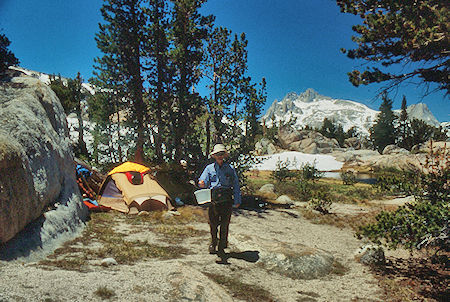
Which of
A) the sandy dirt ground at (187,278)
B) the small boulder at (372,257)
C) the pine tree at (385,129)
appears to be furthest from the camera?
the pine tree at (385,129)

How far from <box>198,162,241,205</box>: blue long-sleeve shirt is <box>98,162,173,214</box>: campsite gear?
6410 mm

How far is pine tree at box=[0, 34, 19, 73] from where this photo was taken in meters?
8.98

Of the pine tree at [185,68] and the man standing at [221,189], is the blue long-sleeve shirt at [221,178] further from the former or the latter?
the pine tree at [185,68]

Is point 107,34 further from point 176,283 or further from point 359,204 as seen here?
point 359,204

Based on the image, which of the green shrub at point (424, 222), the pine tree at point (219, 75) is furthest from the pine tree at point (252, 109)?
the green shrub at point (424, 222)

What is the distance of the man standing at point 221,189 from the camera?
641 centimetres

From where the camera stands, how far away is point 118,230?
Answer: 29.5ft

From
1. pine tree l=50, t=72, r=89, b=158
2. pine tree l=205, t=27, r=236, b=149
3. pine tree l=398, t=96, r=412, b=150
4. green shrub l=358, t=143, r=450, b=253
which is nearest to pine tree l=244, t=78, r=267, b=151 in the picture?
pine tree l=205, t=27, r=236, b=149

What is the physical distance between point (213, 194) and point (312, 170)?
22648 millimetres

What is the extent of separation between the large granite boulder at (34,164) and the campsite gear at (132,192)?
8.88 ft

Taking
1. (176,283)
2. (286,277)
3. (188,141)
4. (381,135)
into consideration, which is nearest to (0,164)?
(176,283)

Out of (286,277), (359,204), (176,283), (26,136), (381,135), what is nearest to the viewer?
(176,283)

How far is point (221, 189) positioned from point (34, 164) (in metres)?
4.45

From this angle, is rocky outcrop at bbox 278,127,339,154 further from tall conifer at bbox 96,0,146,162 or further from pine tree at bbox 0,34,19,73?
pine tree at bbox 0,34,19,73
